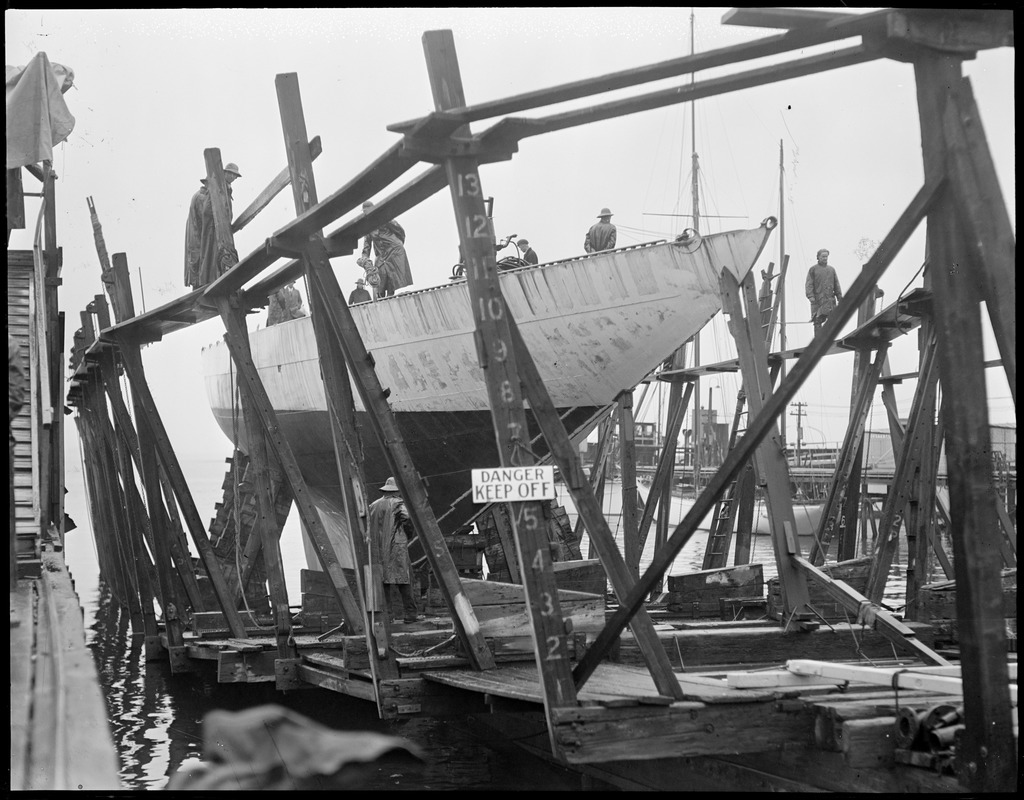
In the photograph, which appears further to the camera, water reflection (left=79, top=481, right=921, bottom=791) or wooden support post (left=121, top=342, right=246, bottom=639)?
wooden support post (left=121, top=342, right=246, bottom=639)

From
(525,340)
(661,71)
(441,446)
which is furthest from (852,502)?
(661,71)

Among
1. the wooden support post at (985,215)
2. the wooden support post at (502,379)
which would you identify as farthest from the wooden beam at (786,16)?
the wooden support post at (502,379)

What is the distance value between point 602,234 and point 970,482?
469 inches

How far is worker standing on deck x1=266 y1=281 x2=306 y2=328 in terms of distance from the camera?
1972 centimetres

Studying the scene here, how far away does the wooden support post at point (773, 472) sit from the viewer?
8.47m

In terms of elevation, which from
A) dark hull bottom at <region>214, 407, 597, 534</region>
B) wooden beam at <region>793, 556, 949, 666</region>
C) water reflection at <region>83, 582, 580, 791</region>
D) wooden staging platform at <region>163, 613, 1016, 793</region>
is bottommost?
water reflection at <region>83, 582, 580, 791</region>

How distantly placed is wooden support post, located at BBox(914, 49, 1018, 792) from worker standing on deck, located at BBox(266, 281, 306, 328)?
15634 mm

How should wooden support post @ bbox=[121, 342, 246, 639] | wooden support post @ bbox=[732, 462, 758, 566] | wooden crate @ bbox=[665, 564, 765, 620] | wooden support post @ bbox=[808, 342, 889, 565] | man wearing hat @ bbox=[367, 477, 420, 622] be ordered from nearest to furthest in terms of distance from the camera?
1. wooden support post @ bbox=[121, 342, 246, 639]
2. man wearing hat @ bbox=[367, 477, 420, 622]
3. wooden crate @ bbox=[665, 564, 765, 620]
4. wooden support post @ bbox=[808, 342, 889, 565]
5. wooden support post @ bbox=[732, 462, 758, 566]

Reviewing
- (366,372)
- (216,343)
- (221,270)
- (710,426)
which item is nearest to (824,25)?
(366,372)

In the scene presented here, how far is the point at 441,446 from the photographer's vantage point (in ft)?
51.6

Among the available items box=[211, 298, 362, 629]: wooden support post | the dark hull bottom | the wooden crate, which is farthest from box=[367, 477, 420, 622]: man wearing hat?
the dark hull bottom

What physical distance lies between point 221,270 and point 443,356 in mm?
5182

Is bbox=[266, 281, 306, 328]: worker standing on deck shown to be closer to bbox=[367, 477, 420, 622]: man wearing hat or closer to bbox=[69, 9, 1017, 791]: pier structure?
bbox=[367, 477, 420, 622]: man wearing hat

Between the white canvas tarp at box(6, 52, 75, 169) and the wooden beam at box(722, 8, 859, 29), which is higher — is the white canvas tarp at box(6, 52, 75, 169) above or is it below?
above
